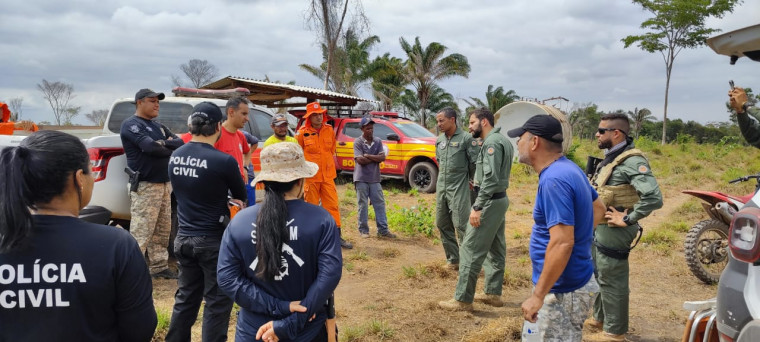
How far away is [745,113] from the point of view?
3.71 m

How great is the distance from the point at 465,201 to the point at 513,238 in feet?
8.84

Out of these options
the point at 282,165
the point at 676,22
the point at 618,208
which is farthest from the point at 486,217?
the point at 676,22

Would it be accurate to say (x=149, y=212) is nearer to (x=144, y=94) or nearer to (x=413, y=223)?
(x=144, y=94)

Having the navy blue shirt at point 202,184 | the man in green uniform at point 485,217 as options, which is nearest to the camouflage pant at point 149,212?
the navy blue shirt at point 202,184

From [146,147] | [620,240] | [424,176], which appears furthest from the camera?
[424,176]

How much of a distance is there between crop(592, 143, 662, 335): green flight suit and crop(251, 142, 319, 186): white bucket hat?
2.43 metres

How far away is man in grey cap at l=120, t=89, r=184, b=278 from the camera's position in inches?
177

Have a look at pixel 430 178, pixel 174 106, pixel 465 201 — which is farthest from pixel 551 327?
pixel 430 178

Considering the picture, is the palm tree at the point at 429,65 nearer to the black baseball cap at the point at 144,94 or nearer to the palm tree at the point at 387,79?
the palm tree at the point at 387,79

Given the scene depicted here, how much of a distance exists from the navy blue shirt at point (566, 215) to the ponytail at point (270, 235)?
1.21m

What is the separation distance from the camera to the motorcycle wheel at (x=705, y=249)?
17.3 ft

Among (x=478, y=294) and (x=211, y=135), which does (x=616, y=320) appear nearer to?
(x=478, y=294)

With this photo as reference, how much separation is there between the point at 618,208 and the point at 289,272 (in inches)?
105

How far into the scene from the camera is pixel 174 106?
6.59m
